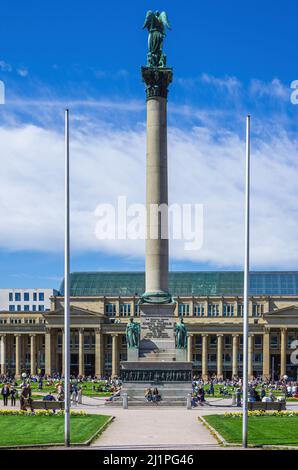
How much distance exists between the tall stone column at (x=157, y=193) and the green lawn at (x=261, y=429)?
24.7 metres

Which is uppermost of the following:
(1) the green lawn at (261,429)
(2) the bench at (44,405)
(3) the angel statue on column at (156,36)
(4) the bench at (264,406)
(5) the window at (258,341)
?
(3) the angel statue on column at (156,36)

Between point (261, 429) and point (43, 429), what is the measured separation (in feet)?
45.3

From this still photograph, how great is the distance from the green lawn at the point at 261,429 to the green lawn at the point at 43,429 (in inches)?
313

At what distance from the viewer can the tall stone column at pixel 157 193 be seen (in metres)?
81.6

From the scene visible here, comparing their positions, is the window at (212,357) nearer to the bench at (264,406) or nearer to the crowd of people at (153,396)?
the crowd of people at (153,396)

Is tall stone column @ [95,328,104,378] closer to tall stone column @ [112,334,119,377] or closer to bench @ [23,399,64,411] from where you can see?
tall stone column @ [112,334,119,377]

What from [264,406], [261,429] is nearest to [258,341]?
[264,406]

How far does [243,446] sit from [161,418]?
64.6 feet

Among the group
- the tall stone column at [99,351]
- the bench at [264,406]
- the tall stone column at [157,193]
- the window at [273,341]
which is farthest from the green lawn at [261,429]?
the window at [273,341]

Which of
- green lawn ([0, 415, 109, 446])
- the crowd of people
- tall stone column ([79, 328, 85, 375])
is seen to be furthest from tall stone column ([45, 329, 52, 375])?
green lawn ([0, 415, 109, 446])

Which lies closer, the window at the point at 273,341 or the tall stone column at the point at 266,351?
the tall stone column at the point at 266,351

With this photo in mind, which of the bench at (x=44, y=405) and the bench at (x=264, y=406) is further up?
the bench at (x=44, y=405)

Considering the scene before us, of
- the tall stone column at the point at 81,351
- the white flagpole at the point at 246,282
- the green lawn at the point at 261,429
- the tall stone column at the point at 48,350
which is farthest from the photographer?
the tall stone column at the point at 81,351

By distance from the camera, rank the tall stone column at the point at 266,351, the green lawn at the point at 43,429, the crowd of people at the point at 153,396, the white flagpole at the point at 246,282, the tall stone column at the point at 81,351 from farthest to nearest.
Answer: the tall stone column at the point at 81,351 < the tall stone column at the point at 266,351 < the crowd of people at the point at 153,396 < the green lawn at the point at 43,429 < the white flagpole at the point at 246,282
